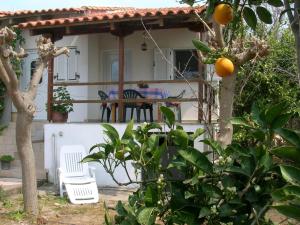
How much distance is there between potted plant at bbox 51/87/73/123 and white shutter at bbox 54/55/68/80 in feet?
6.05

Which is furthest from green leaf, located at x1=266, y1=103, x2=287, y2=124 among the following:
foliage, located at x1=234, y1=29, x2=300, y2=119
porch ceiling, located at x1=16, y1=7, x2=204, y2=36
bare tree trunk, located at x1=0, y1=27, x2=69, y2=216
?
foliage, located at x1=234, y1=29, x2=300, y2=119

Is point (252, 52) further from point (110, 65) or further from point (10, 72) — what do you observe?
point (110, 65)

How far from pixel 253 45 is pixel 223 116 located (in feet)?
3.04

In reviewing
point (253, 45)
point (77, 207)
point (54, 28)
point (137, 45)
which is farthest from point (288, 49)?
point (253, 45)

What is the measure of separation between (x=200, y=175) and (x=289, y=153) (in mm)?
583

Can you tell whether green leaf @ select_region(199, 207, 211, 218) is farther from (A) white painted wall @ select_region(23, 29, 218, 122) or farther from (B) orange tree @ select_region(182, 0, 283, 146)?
(A) white painted wall @ select_region(23, 29, 218, 122)

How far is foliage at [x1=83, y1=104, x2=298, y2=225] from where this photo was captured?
2.15m

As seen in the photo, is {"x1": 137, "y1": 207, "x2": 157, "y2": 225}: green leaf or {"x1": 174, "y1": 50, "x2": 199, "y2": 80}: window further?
{"x1": 174, "y1": 50, "x2": 199, "y2": 80}: window

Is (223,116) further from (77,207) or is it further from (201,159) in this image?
(77,207)

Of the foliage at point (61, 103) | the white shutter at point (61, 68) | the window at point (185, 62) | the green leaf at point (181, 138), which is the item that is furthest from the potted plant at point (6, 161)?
the green leaf at point (181, 138)

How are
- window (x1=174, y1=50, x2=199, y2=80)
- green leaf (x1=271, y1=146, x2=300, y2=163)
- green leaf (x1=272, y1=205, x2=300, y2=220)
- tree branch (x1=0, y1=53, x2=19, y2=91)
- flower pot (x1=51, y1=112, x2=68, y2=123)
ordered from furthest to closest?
window (x1=174, y1=50, x2=199, y2=80) < flower pot (x1=51, y1=112, x2=68, y2=123) < tree branch (x1=0, y1=53, x2=19, y2=91) < green leaf (x1=271, y1=146, x2=300, y2=163) < green leaf (x1=272, y1=205, x2=300, y2=220)

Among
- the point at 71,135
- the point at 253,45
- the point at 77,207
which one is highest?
the point at 253,45

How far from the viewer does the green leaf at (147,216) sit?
2.31 m

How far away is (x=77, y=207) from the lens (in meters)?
8.84
